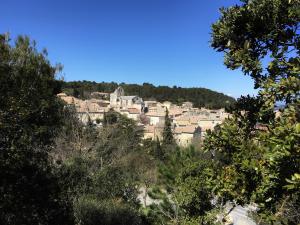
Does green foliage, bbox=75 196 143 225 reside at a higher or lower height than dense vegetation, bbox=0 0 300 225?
lower

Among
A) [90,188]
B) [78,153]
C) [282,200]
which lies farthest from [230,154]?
[78,153]

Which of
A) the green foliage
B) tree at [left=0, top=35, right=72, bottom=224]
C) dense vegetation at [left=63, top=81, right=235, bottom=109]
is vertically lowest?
the green foliage

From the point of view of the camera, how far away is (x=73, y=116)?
23.6 meters

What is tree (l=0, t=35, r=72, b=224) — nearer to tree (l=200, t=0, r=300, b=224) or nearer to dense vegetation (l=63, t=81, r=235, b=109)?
tree (l=200, t=0, r=300, b=224)

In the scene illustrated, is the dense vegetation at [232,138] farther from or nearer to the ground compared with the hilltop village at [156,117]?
farther from the ground

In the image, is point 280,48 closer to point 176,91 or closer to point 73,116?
point 73,116

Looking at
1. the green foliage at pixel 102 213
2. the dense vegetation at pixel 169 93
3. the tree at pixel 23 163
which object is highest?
the dense vegetation at pixel 169 93

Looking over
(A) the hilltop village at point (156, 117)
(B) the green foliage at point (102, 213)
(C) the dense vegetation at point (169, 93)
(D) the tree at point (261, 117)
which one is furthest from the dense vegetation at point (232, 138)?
(C) the dense vegetation at point (169, 93)

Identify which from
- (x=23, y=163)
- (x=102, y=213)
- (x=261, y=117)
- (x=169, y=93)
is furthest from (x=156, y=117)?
(x=261, y=117)

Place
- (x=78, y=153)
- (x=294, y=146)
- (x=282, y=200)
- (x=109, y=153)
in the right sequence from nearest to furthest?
1. (x=294, y=146)
2. (x=282, y=200)
3. (x=78, y=153)
4. (x=109, y=153)

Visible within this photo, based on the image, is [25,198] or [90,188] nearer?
[25,198]

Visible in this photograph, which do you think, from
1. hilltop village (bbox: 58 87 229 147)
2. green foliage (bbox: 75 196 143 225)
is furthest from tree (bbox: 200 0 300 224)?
hilltop village (bbox: 58 87 229 147)

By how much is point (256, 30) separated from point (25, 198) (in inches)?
200

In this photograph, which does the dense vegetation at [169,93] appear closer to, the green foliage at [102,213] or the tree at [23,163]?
the green foliage at [102,213]
